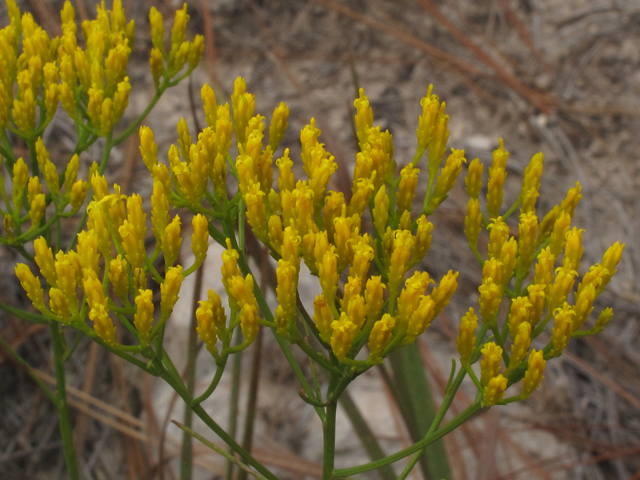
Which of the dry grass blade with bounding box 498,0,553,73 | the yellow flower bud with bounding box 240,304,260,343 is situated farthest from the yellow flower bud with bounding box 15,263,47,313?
the dry grass blade with bounding box 498,0,553,73

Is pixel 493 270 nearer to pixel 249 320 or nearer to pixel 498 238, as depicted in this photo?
pixel 498 238

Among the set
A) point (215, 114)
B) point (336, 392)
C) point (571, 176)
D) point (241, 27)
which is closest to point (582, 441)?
point (571, 176)

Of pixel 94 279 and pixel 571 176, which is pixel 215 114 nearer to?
pixel 94 279

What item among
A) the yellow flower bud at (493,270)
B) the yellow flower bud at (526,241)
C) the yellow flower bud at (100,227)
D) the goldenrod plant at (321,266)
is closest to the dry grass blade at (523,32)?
the goldenrod plant at (321,266)

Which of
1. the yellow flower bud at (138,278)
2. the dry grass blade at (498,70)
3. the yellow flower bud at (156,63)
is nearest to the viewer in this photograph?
the yellow flower bud at (138,278)

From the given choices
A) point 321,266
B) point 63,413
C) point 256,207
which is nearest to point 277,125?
point 256,207

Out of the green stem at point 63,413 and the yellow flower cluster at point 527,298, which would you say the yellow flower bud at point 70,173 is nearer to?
the green stem at point 63,413
